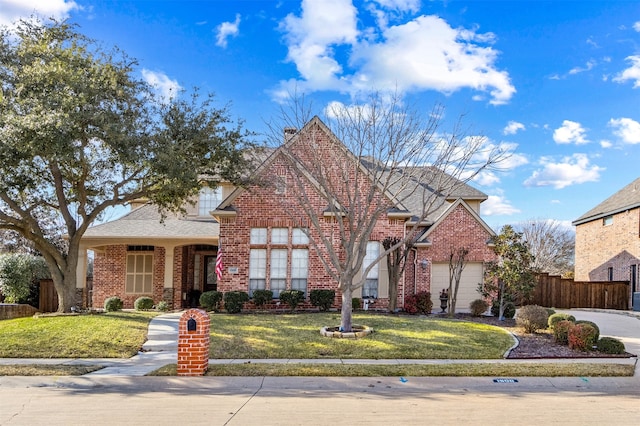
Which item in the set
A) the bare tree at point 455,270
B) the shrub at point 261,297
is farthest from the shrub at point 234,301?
the bare tree at point 455,270

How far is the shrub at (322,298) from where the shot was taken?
18.6m

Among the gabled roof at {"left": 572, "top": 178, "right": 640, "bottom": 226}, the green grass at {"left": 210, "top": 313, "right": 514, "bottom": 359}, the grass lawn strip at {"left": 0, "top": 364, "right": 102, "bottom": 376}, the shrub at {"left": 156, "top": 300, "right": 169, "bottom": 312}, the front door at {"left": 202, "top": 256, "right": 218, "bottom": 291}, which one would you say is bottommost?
the shrub at {"left": 156, "top": 300, "right": 169, "bottom": 312}

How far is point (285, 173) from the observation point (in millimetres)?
19234

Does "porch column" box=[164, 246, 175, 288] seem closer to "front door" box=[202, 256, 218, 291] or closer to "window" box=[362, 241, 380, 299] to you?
"front door" box=[202, 256, 218, 291]

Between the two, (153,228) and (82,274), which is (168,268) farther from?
(82,274)

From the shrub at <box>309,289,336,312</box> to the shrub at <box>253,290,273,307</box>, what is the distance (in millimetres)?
1491

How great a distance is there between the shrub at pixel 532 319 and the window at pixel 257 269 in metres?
8.88

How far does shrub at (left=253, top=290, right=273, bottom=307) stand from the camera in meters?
18.5

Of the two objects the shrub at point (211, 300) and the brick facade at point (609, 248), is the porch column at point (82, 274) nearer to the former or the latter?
the shrub at point (211, 300)

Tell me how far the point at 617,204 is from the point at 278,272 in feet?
63.9

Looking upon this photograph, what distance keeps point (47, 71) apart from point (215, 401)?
1132 centimetres

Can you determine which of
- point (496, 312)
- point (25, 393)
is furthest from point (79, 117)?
point (496, 312)

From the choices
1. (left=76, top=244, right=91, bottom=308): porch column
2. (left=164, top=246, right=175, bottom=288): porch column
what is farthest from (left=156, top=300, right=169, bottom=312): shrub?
(left=76, top=244, right=91, bottom=308): porch column

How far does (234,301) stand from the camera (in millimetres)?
18188
